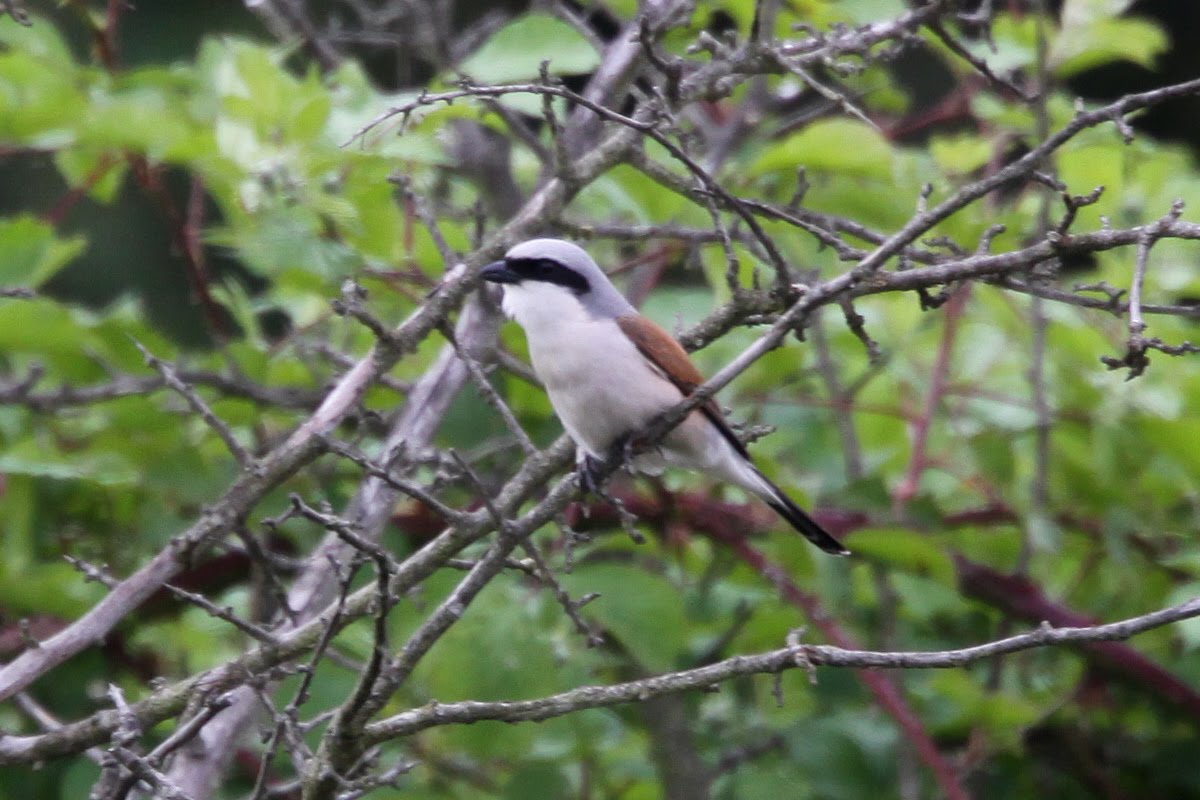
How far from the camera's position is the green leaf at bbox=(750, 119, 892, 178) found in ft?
10.5

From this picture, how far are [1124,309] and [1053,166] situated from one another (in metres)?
1.37

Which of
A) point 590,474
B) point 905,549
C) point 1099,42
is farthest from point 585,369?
point 1099,42

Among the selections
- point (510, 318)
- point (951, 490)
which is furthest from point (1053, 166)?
point (510, 318)

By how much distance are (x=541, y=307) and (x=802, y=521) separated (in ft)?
2.34

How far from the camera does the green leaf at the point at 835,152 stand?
3213 mm

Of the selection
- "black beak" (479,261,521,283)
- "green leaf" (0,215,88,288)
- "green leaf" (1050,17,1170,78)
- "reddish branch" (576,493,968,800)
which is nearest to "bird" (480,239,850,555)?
"black beak" (479,261,521,283)

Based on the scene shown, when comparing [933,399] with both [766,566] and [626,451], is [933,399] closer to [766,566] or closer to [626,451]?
[766,566]

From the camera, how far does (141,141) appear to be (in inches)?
125

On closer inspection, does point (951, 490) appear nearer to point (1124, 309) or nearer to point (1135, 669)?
point (1135, 669)

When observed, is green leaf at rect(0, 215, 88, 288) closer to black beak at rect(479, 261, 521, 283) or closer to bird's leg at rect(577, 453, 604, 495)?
black beak at rect(479, 261, 521, 283)

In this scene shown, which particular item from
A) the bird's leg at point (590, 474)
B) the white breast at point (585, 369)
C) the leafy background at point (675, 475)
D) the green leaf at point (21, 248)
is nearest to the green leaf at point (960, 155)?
the leafy background at point (675, 475)

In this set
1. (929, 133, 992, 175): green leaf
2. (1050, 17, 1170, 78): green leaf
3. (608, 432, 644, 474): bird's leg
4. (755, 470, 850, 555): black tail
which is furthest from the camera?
(929, 133, 992, 175): green leaf

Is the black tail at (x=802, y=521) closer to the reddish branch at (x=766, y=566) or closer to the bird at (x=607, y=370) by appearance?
the bird at (x=607, y=370)

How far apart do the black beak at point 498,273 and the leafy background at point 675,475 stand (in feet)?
0.80
